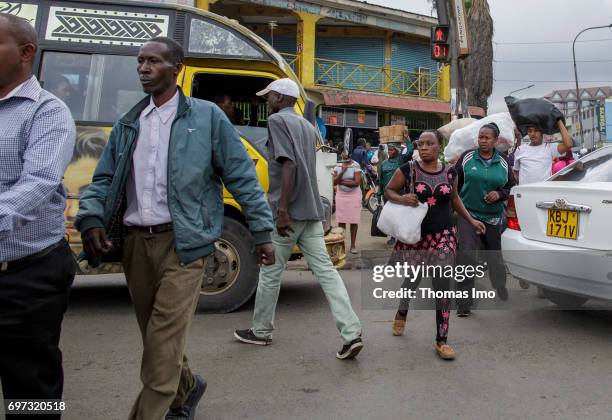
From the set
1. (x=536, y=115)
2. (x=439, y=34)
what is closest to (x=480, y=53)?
(x=439, y=34)

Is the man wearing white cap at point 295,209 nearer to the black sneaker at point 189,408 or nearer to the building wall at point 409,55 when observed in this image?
the black sneaker at point 189,408

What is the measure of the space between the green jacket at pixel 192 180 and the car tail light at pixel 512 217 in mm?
3175

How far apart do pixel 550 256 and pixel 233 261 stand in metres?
2.60

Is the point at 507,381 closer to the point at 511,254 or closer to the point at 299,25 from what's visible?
the point at 511,254

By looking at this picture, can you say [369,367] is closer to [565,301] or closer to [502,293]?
[502,293]

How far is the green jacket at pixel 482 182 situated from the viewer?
548cm

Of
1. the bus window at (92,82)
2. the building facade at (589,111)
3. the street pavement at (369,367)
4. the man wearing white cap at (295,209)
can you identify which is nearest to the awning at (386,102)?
the bus window at (92,82)

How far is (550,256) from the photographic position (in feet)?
15.7

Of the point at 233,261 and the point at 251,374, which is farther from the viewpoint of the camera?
the point at 233,261

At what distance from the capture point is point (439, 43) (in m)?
10.5

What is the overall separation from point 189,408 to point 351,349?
1.37 m

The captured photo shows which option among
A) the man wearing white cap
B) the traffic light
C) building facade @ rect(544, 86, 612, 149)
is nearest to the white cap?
the man wearing white cap

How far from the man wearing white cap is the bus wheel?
0.93 meters

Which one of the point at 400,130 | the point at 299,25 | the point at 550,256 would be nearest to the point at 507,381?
the point at 550,256
